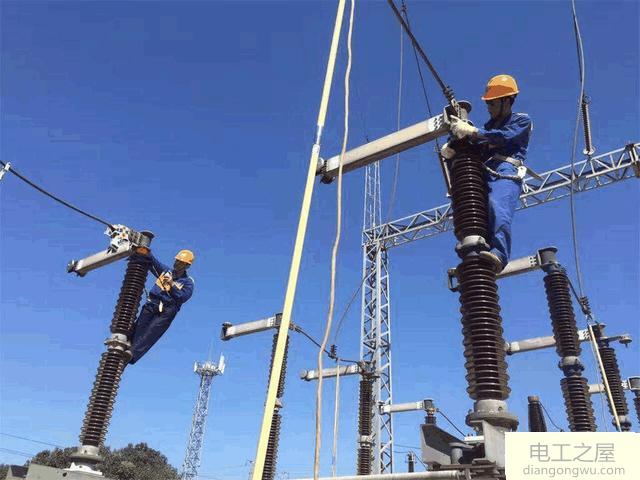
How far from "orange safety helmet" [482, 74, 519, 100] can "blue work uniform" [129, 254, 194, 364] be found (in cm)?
593

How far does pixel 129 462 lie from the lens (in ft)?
116

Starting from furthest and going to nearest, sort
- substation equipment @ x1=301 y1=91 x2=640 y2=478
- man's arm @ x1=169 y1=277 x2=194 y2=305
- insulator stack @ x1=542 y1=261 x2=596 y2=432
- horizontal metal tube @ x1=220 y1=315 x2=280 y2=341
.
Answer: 1. horizontal metal tube @ x1=220 y1=315 x2=280 y2=341
2. insulator stack @ x1=542 y1=261 x2=596 y2=432
3. man's arm @ x1=169 y1=277 x2=194 y2=305
4. substation equipment @ x1=301 y1=91 x2=640 y2=478

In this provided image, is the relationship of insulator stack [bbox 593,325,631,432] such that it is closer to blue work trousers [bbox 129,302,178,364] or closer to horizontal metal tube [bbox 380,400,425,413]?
horizontal metal tube [bbox 380,400,425,413]

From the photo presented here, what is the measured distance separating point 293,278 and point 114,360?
6.44m

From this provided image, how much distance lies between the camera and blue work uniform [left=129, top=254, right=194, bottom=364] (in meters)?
8.34

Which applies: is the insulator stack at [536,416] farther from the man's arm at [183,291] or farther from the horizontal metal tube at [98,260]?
the horizontal metal tube at [98,260]

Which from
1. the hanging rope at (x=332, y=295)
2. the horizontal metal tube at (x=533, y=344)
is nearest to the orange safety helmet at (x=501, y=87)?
the hanging rope at (x=332, y=295)

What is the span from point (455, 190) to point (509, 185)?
1.67ft

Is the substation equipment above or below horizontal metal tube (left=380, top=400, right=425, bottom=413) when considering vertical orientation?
below

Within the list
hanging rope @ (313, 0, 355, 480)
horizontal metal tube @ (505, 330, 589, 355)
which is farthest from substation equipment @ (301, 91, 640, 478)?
horizontal metal tube @ (505, 330, 589, 355)

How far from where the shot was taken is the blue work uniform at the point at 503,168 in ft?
14.6

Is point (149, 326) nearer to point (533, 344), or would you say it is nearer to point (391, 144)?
point (391, 144)

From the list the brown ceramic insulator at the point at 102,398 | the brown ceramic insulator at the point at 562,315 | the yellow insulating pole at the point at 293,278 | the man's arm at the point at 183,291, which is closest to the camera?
the yellow insulating pole at the point at 293,278

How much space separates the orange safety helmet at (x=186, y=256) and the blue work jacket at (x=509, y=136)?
228 inches
